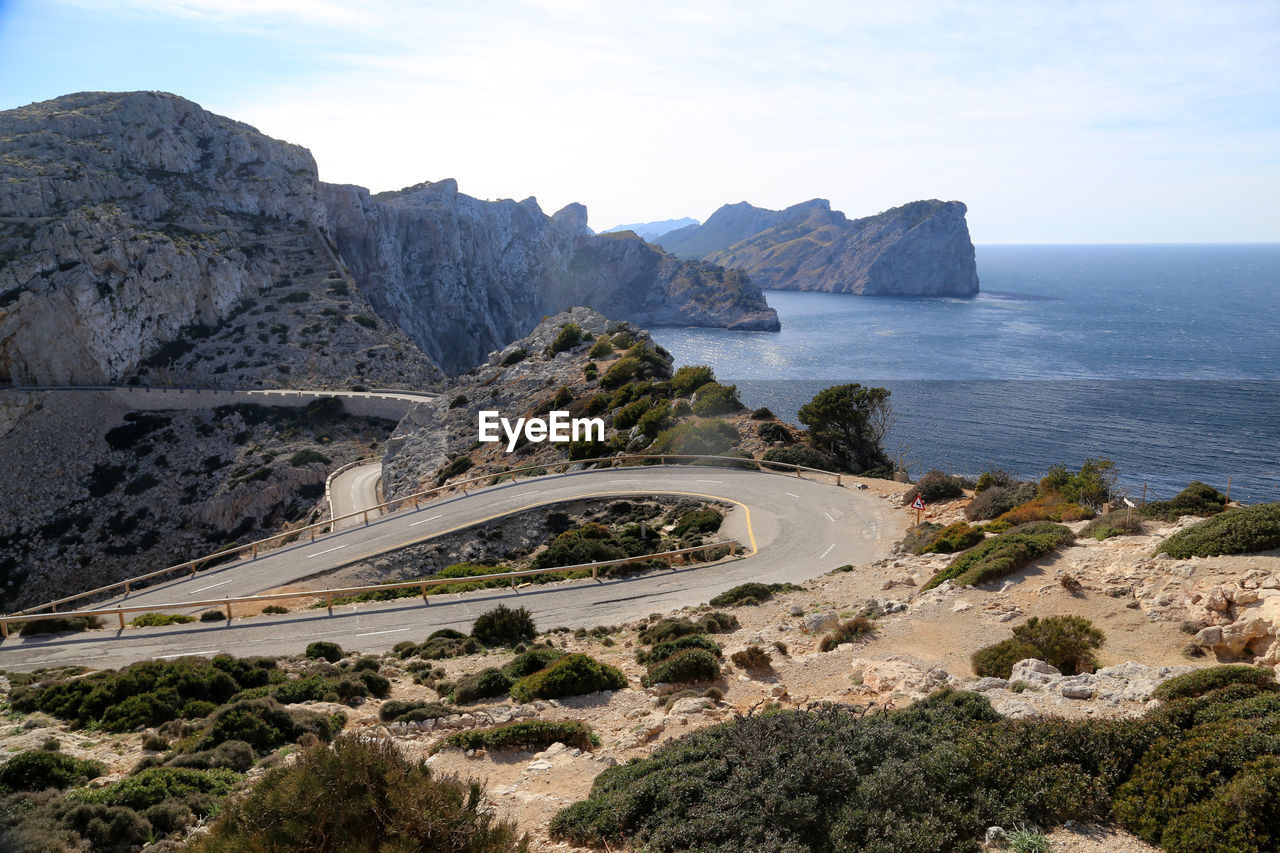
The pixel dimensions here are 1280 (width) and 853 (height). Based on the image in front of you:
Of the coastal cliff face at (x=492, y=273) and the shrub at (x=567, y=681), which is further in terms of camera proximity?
the coastal cliff face at (x=492, y=273)

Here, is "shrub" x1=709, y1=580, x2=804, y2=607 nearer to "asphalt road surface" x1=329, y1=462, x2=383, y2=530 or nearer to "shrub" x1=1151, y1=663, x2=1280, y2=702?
"shrub" x1=1151, y1=663, x2=1280, y2=702

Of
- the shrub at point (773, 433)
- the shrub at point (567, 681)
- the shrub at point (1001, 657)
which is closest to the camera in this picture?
the shrub at point (1001, 657)

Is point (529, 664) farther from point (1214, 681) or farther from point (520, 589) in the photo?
point (1214, 681)

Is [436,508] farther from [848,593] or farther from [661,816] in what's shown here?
[661,816]

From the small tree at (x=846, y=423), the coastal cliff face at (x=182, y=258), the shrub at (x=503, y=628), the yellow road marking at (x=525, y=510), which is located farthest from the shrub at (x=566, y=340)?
the shrub at (x=503, y=628)

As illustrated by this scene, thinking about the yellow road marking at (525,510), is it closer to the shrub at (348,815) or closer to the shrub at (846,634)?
the shrub at (846,634)

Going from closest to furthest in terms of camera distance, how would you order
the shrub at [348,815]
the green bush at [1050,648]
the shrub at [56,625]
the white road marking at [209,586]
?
the shrub at [348,815]
the green bush at [1050,648]
the shrub at [56,625]
the white road marking at [209,586]
